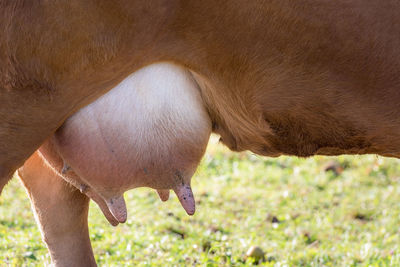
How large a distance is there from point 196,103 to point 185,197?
433mm

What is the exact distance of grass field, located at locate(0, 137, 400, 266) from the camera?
14.9ft

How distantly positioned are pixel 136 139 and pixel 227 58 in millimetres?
536

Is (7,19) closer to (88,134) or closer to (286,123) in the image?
(88,134)

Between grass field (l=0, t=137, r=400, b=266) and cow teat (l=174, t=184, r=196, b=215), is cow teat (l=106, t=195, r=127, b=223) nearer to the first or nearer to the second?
cow teat (l=174, t=184, r=196, b=215)

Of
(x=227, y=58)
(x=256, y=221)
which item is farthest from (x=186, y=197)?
(x=256, y=221)

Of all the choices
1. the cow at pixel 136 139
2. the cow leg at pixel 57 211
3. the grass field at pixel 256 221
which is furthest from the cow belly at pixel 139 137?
the grass field at pixel 256 221

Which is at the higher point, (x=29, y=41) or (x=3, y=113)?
(x=29, y=41)

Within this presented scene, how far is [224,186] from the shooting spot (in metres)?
6.73

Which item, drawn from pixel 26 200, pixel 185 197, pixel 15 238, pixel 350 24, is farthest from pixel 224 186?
pixel 350 24

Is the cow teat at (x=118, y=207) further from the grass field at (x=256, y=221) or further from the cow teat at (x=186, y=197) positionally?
the grass field at (x=256, y=221)

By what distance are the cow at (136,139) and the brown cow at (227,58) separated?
10 cm

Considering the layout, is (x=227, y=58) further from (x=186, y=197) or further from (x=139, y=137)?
(x=186, y=197)

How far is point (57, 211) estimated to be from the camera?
3.70 m

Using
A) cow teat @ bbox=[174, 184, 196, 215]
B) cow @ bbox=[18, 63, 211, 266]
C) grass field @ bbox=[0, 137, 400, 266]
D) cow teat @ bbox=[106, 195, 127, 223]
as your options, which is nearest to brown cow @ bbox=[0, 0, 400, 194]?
cow @ bbox=[18, 63, 211, 266]
